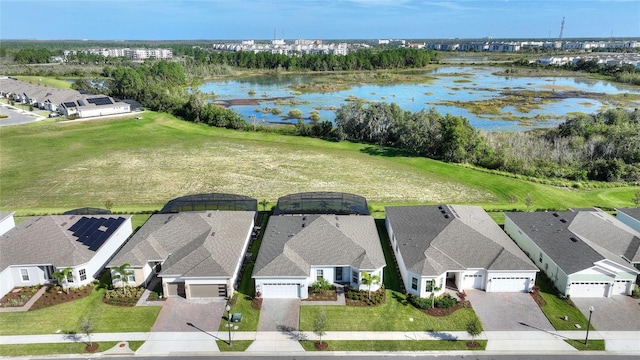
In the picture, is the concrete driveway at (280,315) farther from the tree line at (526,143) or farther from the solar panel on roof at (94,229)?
the tree line at (526,143)

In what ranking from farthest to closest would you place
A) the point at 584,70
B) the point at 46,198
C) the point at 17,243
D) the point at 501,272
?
1. the point at 584,70
2. the point at 46,198
3. the point at 17,243
4. the point at 501,272

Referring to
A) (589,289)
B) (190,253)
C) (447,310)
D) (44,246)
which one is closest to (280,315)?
(190,253)

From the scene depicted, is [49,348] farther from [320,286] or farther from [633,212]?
[633,212]

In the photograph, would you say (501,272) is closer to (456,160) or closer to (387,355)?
(387,355)

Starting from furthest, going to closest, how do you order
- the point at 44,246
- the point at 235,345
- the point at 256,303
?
the point at 44,246 < the point at 256,303 < the point at 235,345

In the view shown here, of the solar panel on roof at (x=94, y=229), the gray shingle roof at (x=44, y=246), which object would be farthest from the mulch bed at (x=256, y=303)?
the solar panel on roof at (x=94, y=229)

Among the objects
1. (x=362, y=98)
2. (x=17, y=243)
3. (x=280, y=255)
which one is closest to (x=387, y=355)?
(x=280, y=255)
